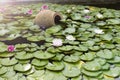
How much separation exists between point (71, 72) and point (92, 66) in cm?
22

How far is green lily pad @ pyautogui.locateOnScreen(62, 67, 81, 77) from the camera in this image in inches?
79.1

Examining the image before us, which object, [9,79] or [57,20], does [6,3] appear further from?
[9,79]

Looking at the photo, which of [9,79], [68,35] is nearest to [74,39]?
[68,35]

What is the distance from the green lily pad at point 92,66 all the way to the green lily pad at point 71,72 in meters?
0.09

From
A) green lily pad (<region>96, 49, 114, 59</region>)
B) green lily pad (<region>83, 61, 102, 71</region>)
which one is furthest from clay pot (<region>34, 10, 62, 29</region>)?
green lily pad (<region>83, 61, 102, 71</region>)

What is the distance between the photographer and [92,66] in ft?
7.00

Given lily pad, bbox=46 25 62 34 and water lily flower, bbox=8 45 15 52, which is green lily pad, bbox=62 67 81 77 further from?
lily pad, bbox=46 25 62 34

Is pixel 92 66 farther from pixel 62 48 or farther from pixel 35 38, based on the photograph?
pixel 35 38

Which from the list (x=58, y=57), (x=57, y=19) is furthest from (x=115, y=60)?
(x=57, y=19)

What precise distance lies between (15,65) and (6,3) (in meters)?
2.50

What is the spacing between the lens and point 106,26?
3180 millimetres

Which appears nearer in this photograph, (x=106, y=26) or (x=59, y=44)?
(x=59, y=44)

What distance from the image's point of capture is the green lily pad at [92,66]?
6.85 ft

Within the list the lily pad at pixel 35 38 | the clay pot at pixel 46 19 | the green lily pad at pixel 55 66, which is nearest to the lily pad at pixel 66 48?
the green lily pad at pixel 55 66
